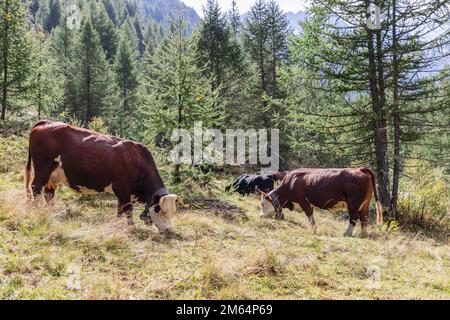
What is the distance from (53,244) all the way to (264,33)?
26485mm

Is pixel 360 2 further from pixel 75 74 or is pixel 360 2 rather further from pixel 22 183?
pixel 75 74

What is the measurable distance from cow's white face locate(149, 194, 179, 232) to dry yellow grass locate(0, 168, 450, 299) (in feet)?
0.91

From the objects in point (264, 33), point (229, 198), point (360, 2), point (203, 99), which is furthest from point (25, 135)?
point (264, 33)

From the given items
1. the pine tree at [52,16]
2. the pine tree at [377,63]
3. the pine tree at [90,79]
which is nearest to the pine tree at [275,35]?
the pine tree at [377,63]

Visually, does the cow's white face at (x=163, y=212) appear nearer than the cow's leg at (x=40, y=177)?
Yes

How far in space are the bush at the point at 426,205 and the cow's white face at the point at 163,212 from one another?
10423mm

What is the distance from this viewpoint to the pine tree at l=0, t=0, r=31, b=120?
1986 centimetres

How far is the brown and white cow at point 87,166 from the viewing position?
25.1ft

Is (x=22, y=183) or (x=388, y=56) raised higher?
(x=388, y=56)

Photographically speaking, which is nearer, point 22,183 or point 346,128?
point 22,183

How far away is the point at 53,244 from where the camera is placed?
17.4 ft

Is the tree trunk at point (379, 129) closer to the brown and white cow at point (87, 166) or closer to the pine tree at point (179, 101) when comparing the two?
the pine tree at point (179, 101)

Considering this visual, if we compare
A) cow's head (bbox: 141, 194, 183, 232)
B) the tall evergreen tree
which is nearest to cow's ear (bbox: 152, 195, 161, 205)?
cow's head (bbox: 141, 194, 183, 232)

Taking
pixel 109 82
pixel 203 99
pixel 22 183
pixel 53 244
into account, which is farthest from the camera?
pixel 109 82
